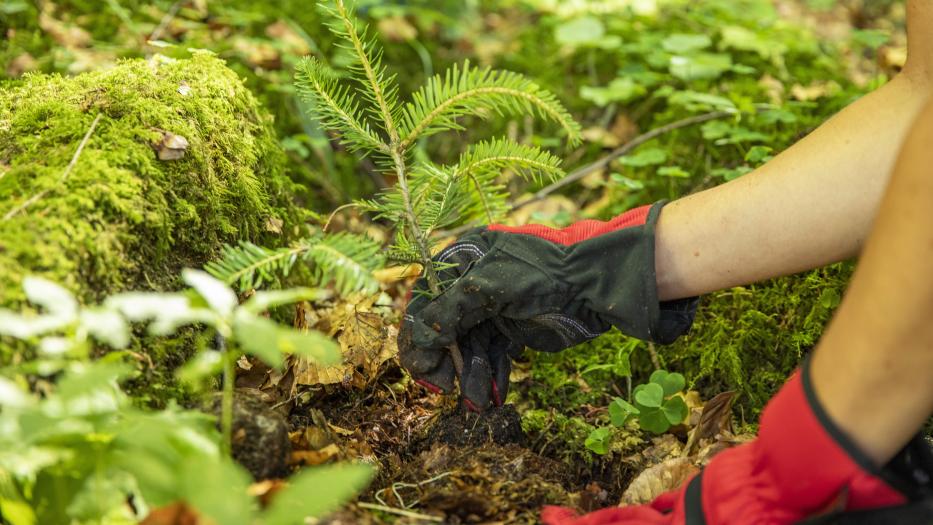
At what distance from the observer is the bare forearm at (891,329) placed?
132cm

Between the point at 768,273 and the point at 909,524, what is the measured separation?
0.72 m

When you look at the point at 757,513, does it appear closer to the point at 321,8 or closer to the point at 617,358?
the point at 617,358

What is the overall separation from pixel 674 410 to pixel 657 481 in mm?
289

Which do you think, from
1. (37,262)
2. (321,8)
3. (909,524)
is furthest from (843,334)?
(37,262)

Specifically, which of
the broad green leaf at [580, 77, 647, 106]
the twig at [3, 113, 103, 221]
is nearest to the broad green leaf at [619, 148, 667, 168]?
the broad green leaf at [580, 77, 647, 106]

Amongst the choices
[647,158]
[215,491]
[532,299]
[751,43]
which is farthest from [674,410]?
[751,43]

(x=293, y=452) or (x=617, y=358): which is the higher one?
(x=293, y=452)

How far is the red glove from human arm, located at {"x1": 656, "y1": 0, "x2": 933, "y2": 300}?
50 cm

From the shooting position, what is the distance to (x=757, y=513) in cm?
146

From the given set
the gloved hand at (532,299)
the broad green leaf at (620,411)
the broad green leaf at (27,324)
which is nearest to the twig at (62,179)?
the broad green leaf at (27,324)

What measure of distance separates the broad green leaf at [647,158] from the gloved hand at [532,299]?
1.14 m

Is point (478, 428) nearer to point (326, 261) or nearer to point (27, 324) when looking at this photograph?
point (326, 261)

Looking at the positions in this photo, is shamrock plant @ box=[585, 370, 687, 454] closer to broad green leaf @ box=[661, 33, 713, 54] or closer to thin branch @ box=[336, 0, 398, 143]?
thin branch @ box=[336, 0, 398, 143]

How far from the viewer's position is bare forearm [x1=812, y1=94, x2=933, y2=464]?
1.32 m
